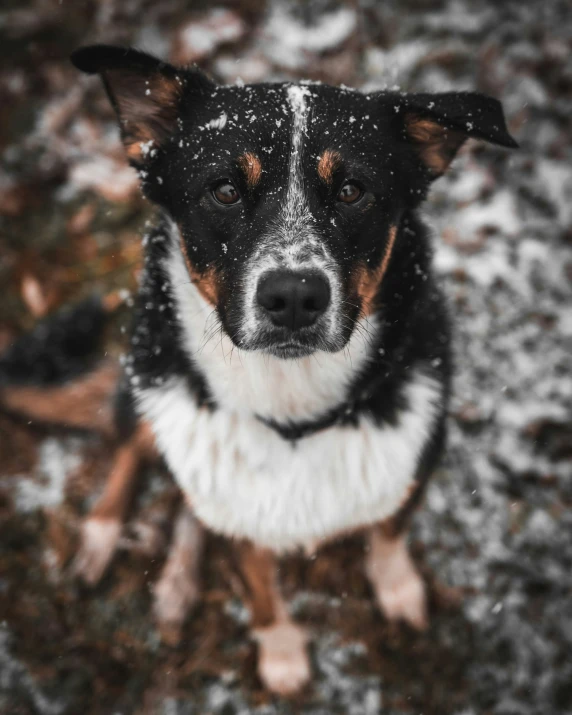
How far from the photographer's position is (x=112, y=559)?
8.56ft

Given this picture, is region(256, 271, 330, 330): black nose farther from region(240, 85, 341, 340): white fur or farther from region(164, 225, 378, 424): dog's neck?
region(164, 225, 378, 424): dog's neck

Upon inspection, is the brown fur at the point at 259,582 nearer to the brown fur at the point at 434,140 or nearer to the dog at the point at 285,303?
the dog at the point at 285,303

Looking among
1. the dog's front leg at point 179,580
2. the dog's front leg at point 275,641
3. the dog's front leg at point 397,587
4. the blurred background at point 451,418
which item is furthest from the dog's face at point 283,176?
the blurred background at point 451,418

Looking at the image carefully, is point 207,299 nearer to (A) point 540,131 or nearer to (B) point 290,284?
(B) point 290,284

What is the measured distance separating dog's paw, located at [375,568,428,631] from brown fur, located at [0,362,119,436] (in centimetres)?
164

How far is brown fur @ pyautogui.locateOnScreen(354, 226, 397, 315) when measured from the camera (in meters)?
1.68

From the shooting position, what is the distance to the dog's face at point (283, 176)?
61.2 inches

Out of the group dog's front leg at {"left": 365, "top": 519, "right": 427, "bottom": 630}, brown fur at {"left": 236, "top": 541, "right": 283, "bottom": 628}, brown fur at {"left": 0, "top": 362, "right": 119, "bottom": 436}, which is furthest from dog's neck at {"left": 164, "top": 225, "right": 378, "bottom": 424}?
brown fur at {"left": 0, "top": 362, "right": 119, "bottom": 436}

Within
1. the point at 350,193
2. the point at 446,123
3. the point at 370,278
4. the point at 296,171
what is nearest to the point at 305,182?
the point at 296,171

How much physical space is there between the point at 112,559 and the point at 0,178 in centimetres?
277

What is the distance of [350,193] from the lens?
5.52 ft

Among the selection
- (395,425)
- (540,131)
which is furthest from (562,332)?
(395,425)

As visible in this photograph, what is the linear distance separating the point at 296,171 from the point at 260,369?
677 millimetres

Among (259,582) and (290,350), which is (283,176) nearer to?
(290,350)
